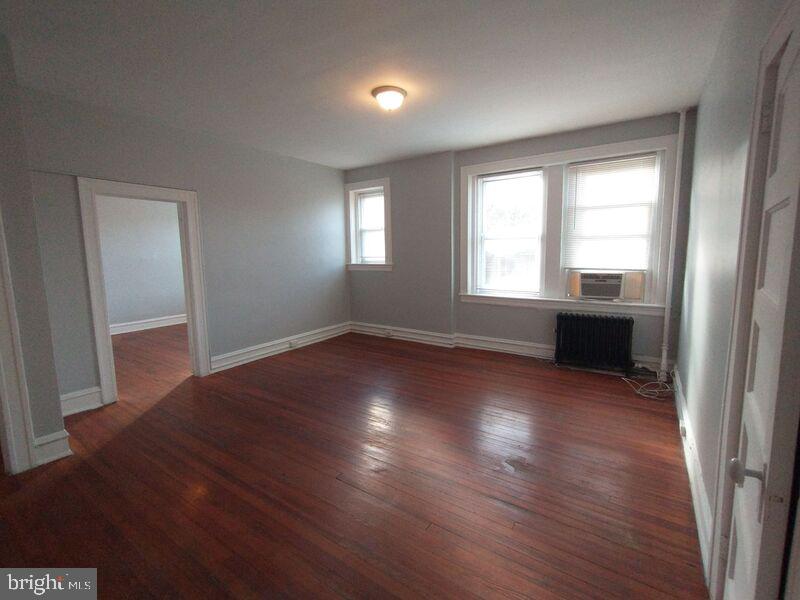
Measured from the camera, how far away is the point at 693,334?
2.63 metres

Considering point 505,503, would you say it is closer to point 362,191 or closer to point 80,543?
point 80,543

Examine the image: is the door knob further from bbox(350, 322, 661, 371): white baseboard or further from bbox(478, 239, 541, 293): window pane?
bbox(478, 239, 541, 293): window pane

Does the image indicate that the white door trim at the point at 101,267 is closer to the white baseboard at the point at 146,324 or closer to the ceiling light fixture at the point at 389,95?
the ceiling light fixture at the point at 389,95

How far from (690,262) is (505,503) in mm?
2689

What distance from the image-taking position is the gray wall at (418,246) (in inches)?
198

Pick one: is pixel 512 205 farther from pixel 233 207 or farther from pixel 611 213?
pixel 233 207

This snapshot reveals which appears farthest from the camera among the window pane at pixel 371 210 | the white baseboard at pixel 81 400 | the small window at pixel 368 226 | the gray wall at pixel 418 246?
the window pane at pixel 371 210

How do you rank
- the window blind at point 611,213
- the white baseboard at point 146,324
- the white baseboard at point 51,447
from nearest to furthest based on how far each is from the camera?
the white baseboard at point 51,447
the window blind at point 611,213
the white baseboard at point 146,324

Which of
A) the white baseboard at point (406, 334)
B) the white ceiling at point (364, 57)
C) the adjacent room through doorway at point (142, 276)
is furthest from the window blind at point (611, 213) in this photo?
the adjacent room through doorway at point (142, 276)

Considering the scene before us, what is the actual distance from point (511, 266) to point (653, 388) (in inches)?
81.1

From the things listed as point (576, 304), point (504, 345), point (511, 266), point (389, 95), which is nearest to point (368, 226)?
point (511, 266)

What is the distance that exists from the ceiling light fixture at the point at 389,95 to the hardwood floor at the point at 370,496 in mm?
2599

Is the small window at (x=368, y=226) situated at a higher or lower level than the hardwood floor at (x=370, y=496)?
higher

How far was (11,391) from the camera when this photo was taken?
2350 mm
